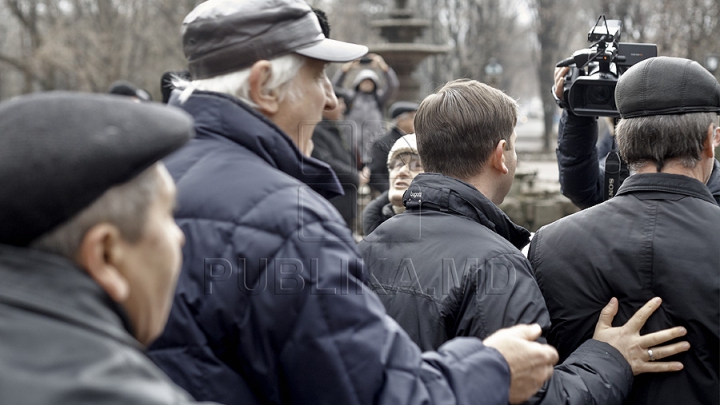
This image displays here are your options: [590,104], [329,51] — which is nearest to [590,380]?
[329,51]

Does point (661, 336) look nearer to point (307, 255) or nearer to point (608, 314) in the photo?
point (608, 314)

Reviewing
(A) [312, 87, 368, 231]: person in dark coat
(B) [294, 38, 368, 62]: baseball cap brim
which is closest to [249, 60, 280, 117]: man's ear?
(B) [294, 38, 368, 62]: baseball cap brim

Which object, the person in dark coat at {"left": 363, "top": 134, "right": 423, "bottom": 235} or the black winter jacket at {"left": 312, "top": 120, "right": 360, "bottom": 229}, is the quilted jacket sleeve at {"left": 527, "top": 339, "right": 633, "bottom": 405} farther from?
the black winter jacket at {"left": 312, "top": 120, "right": 360, "bottom": 229}

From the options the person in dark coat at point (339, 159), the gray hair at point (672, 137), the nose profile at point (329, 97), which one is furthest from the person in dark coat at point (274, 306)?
the person in dark coat at point (339, 159)

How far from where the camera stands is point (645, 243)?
254 centimetres

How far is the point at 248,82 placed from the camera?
2.15m

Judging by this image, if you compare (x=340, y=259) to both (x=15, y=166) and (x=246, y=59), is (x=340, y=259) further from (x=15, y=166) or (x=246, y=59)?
(x=15, y=166)

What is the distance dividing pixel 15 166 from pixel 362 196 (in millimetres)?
8511

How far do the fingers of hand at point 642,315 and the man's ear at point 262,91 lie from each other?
1.31 meters

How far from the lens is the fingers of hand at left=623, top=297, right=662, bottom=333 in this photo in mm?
2504

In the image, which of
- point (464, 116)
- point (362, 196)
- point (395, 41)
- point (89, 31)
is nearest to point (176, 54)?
point (89, 31)

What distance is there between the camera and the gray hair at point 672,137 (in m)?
2.65

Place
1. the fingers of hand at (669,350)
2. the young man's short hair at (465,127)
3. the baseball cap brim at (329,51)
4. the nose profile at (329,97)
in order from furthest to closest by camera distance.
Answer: the young man's short hair at (465,127) < the fingers of hand at (669,350) < the nose profile at (329,97) < the baseball cap brim at (329,51)

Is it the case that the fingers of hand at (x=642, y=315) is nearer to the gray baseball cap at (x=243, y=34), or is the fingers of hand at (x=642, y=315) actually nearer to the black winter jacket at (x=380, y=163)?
the gray baseball cap at (x=243, y=34)
